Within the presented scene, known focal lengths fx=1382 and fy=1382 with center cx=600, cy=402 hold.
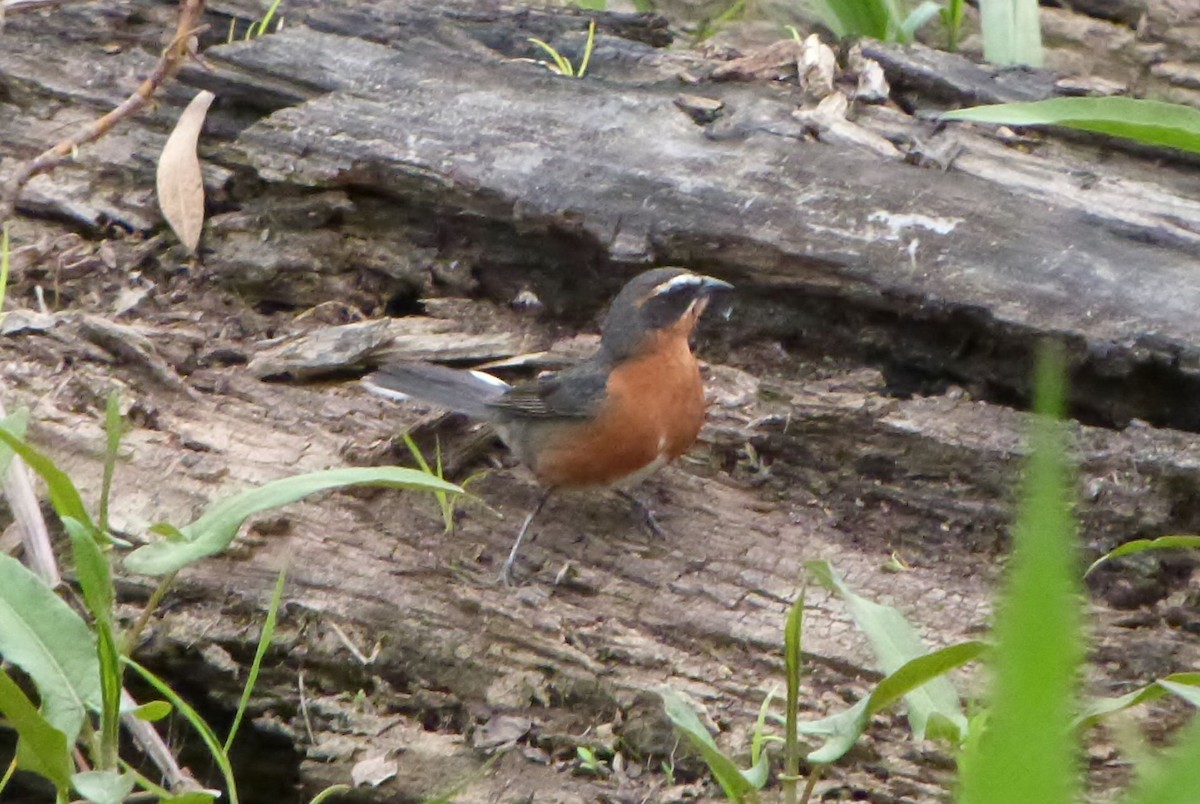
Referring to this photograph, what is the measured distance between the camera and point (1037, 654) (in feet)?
2.98

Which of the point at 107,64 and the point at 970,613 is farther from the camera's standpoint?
the point at 107,64

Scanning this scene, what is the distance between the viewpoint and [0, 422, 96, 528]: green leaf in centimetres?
299

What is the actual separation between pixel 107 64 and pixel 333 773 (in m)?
3.73

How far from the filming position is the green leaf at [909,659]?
310 cm

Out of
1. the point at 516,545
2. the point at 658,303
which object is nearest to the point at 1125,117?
the point at 658,303

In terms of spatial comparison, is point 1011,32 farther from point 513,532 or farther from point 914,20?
point 513,532

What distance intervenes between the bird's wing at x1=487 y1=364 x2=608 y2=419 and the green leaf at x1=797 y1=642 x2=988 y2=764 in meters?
2.29

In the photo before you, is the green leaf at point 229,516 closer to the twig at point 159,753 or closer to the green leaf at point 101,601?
the green leaf at point 101,601

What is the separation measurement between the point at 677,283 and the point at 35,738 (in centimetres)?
279

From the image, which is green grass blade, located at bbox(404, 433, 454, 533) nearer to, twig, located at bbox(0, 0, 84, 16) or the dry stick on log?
the dry stick on log

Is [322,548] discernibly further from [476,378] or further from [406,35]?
[406,35]

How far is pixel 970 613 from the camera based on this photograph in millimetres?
4250

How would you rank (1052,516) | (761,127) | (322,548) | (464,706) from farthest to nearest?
(761,127), (322,548), (464,706), (1052,516)

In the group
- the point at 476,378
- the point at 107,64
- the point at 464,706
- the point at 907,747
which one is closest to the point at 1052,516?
the point at 907,747
